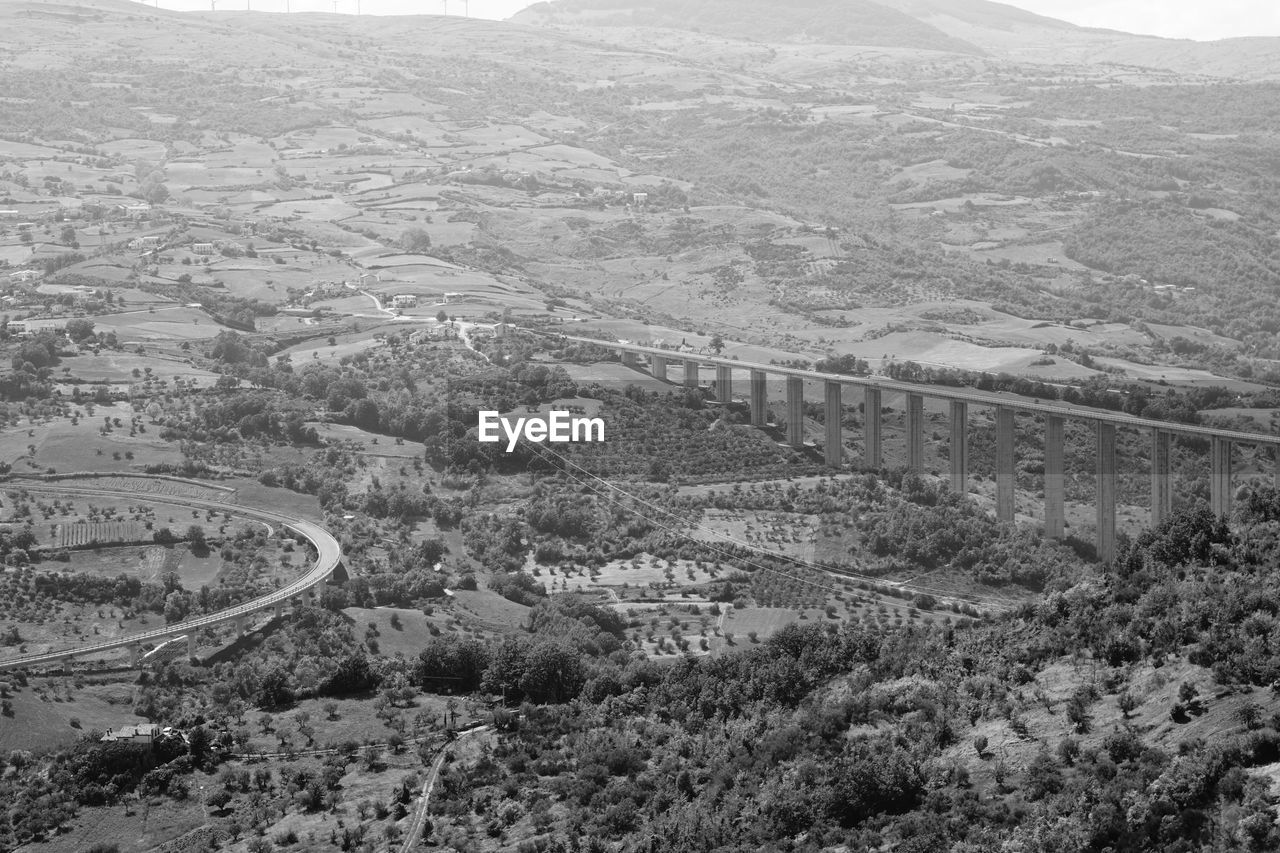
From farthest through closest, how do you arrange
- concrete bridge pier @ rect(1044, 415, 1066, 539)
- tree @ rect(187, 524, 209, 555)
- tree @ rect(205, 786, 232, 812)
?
concrete bridge pier @ rect(1044, 415, 1066, 539)
tree @ rect(187, 524, 209, 555)
tree @ rect(205, 786, 232, 812)

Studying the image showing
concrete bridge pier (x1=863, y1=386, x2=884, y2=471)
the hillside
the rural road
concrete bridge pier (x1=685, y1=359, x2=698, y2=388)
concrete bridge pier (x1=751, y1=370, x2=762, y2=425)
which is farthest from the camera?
concrete bridge pier (x1=685, y1=359, x2=698, y2=388)

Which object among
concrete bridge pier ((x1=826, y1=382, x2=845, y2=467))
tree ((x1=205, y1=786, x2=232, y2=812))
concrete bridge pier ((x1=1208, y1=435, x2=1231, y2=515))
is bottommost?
concrete bridge pier ((x1=826, y1=382, x2=845, y2=467))

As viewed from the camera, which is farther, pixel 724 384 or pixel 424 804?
pixel 724 384

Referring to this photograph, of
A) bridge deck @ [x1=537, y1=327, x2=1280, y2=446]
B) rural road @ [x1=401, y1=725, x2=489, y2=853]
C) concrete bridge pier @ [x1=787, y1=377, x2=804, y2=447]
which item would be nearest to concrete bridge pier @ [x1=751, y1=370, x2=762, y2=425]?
bridge deck @ [x1=537, y1=327, x2=1280, y2=446]

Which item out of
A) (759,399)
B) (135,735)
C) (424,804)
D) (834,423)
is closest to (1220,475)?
(834,423)

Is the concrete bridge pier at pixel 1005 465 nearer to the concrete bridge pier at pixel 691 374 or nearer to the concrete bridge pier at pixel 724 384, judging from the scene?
the concrete bridge pier at pixel 724 384

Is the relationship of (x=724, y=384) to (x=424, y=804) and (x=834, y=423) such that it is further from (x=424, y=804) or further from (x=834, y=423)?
(x=424, y=804)

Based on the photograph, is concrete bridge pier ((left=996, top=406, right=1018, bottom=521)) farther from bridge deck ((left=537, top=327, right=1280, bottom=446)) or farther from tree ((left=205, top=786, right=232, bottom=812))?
tree ((left=205, top=786, right=232, bottom=812))
